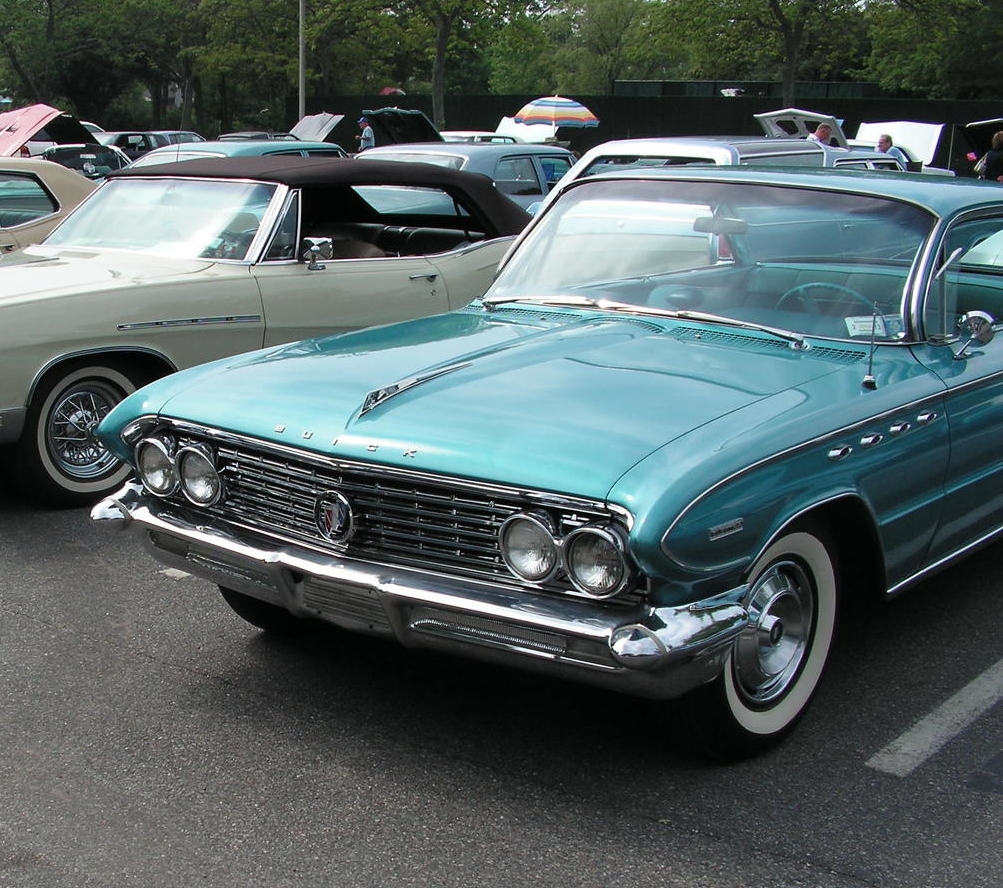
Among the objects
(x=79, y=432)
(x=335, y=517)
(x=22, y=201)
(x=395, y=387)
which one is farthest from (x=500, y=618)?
(x=22, y=201)

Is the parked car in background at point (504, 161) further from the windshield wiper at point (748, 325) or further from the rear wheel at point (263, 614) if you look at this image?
the rear wheel at point (263, 614)

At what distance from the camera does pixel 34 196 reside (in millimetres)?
8727

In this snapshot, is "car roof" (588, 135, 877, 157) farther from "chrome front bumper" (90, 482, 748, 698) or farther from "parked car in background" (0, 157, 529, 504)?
"chrome front bumper" (90, 482, 748, 698)

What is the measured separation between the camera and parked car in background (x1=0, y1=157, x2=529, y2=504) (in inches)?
232

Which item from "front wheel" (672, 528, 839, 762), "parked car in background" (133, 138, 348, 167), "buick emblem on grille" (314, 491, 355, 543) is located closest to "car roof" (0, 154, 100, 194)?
"buick emblem on grille" (314, 491, 355, 543)

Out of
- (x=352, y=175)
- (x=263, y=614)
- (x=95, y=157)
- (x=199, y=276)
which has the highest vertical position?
(x=352, y=175)

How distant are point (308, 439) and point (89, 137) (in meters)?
16.0

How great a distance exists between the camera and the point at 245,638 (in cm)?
444

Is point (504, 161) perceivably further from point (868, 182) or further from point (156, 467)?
point (156, 467)

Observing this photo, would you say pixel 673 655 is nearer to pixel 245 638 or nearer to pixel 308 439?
pixel 308 439

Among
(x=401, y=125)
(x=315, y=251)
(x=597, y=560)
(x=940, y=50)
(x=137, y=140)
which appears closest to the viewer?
(x=597, y=560)

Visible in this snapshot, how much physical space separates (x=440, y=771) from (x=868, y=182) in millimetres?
2482

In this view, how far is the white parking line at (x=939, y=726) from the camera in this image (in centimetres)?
354

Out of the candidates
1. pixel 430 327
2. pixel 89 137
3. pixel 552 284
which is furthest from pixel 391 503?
pixel 89 137
